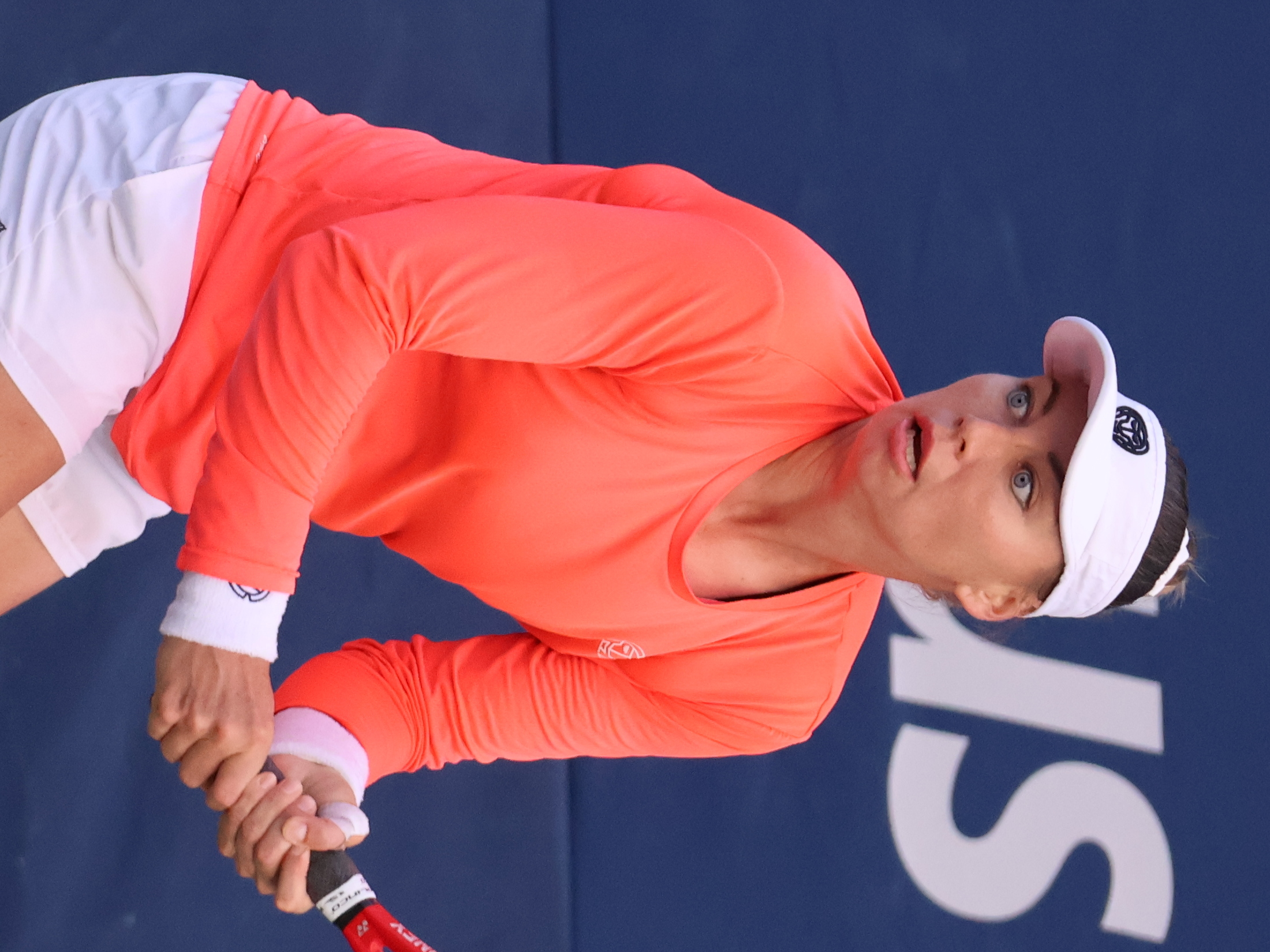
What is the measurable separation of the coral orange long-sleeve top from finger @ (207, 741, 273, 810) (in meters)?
0.13

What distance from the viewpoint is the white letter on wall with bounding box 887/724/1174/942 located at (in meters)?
1.73

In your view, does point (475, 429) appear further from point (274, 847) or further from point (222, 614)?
point (274, 847)

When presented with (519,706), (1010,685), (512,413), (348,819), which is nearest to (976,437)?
(512,413)

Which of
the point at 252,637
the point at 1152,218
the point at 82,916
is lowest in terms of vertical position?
the point at 82,916

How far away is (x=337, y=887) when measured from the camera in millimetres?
1023

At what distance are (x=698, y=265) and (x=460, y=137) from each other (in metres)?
1.33

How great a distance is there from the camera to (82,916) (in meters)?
1.70

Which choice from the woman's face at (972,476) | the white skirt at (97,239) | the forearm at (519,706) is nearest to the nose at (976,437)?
the woman's face at (972,476)

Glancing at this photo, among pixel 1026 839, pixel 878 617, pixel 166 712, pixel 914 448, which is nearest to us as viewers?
pixel 166 712

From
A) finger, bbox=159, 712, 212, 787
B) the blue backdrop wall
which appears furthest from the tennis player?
the blue backdrop wall

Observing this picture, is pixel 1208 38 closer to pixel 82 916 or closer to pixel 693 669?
pixel 693 669

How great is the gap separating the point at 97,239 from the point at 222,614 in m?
0.41

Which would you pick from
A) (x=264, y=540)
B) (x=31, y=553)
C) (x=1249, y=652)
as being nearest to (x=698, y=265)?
(x=264, y=540)

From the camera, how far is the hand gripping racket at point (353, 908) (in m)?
1.00
